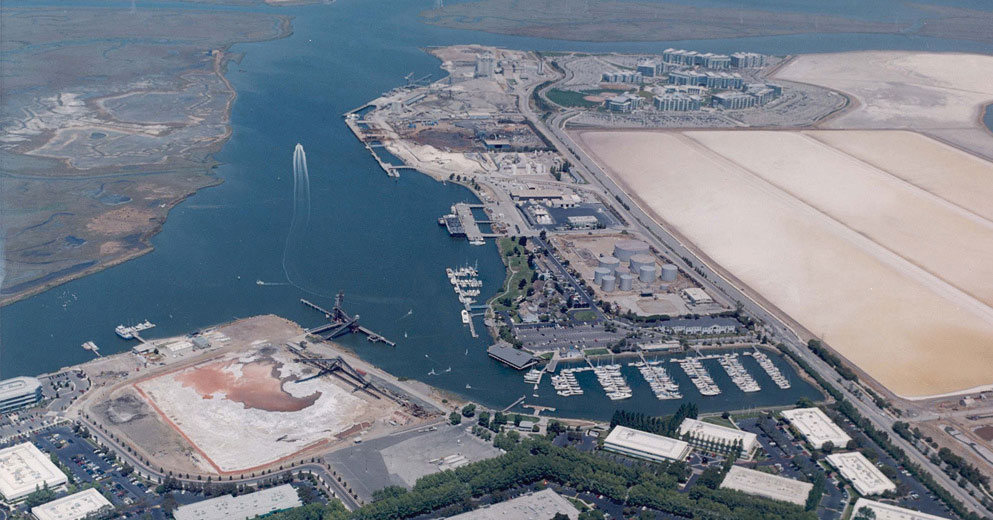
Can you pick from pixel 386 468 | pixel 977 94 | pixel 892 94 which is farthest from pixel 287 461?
pixel 977 94

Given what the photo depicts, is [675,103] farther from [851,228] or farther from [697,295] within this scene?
[697,295]

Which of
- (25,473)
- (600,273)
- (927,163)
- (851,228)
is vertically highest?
(927,163)

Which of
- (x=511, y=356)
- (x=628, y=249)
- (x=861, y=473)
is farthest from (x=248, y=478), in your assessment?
(x=628, y=249)

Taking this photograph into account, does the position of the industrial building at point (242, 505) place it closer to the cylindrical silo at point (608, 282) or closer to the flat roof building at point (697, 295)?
the cylindrical silo at point (608, 282)

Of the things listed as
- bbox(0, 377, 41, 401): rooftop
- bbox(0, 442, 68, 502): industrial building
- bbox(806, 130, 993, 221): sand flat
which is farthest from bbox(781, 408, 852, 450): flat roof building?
bbox(0, 377, 41, 401): rooftop

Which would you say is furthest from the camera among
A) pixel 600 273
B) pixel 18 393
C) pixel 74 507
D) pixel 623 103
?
pixel 623 103

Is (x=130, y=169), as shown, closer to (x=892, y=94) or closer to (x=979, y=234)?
(x=979, y=234)
